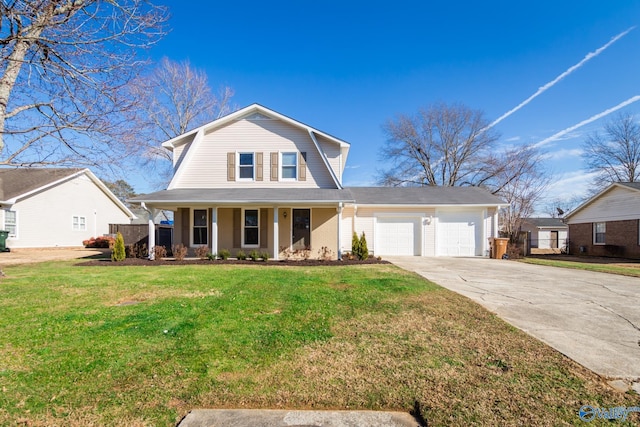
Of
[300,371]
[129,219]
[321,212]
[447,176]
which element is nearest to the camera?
[300,371]

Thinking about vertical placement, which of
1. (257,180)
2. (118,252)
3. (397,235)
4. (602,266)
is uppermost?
(257,180)

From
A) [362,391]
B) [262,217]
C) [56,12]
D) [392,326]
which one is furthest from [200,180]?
[362,391]

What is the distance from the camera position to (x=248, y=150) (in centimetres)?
1412

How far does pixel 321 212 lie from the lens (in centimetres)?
1368

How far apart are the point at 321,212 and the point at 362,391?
1102 cm

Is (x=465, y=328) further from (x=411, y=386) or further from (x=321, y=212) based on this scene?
(x=321, y=212)

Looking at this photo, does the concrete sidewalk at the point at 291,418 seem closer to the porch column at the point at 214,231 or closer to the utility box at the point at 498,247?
the porch column at the point at 214,231

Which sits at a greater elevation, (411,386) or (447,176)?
(447,176)

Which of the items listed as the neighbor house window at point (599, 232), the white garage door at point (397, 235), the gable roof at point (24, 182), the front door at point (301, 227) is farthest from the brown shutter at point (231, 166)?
the neighbor house window at point (599, 232)

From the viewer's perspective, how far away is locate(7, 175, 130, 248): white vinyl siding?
19.6m

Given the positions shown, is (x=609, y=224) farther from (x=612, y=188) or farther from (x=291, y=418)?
(x=291, y=418)

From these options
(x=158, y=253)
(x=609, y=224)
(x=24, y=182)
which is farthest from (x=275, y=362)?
(x=24, y=182)

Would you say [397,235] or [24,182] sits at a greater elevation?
[24,182]

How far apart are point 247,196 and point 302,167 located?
296 cm
